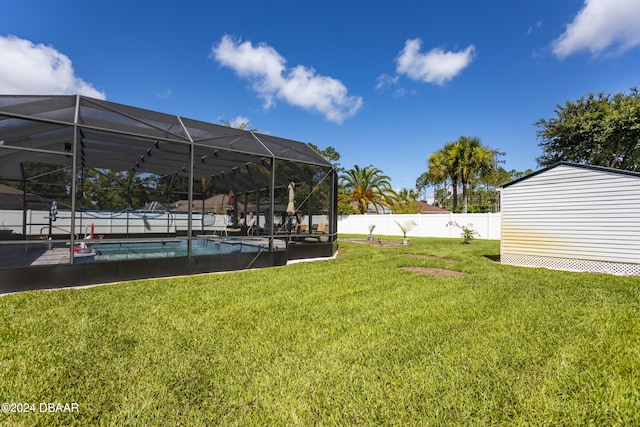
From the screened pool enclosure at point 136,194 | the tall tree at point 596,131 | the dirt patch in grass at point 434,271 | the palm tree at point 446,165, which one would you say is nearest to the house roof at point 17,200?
the screened pool enclosure at point 136,194

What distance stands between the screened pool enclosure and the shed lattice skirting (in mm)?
5694

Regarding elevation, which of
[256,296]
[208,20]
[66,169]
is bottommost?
[256,296]

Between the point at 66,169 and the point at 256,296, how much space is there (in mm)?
9564

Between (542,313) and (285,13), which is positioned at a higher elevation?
(285,13)

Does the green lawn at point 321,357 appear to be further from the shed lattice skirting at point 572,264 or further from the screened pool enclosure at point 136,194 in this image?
the shed lattice skirting at point 572,264

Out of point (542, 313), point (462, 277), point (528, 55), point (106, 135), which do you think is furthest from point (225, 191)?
point (528, 55)

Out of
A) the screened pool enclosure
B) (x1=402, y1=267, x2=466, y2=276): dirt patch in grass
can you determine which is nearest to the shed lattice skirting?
(x1=402, y1=267, x2=466, y2=276): dirt patch in grass

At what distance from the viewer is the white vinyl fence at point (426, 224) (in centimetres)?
1817

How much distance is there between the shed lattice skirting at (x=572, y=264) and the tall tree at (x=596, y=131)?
15.6 m

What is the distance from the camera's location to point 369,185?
2583 cm

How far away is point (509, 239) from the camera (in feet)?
29.2

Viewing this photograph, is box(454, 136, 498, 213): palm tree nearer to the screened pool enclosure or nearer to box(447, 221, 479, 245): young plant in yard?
box(447, 221, 479, 245): young plant in yard

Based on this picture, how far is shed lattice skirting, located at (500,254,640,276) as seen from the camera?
697 centimetres

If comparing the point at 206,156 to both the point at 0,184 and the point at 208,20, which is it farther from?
the point at 208,20
